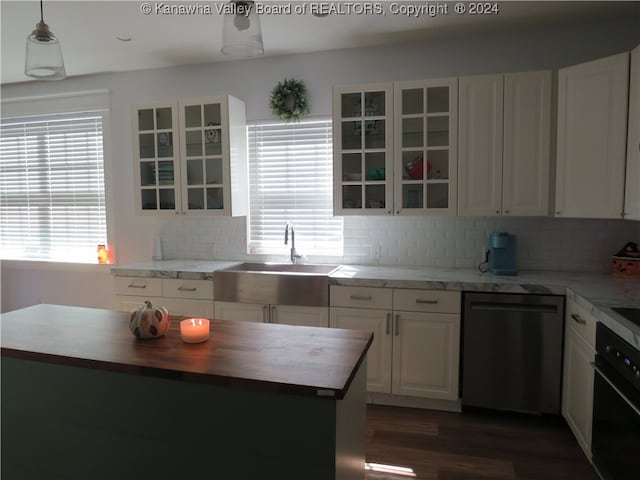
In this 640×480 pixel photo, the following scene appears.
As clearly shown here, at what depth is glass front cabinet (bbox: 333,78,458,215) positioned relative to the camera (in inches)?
119

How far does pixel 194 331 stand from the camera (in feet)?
5.42

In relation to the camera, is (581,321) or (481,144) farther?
(481,144)

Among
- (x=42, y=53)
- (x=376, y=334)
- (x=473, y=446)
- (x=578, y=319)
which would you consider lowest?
(x=473, y=446)

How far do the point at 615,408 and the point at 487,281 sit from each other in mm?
1019

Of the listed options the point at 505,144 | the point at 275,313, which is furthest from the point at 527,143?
the point at 275,313

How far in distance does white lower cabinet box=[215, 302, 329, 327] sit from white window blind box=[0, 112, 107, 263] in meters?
1.94

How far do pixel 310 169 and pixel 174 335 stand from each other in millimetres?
2202

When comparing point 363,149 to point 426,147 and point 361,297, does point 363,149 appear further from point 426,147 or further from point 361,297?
point 361,297

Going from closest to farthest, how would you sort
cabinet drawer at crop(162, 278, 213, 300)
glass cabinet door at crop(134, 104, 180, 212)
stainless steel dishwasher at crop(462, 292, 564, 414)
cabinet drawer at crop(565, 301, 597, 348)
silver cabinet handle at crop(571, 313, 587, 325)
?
cabinet drawer at crop(565, 301, 597, 348) < silver cabinet handle at crop(571, 313, 587, 325) < stainless steel dishwasher at crop(462, 292, 564, 414) < cabinet drawer at crop(162, 278, 213, 300) < glass cabinet door at crop(134, 104, 180, 212)

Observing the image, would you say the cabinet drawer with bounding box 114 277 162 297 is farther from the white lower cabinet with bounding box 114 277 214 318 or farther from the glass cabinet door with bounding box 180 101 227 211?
the glass cabinet door with bounding box 180 101 227 211

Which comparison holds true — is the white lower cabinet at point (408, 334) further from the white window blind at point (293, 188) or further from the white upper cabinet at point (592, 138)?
the white upper cabinet at point (592, 138)

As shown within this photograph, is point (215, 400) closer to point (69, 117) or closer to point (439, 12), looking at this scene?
point (439, 12)

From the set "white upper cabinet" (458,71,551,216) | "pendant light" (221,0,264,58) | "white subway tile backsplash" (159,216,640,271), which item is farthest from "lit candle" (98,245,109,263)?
"white upper cabinet" (458,71,551,216)

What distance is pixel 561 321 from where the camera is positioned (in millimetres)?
2602
